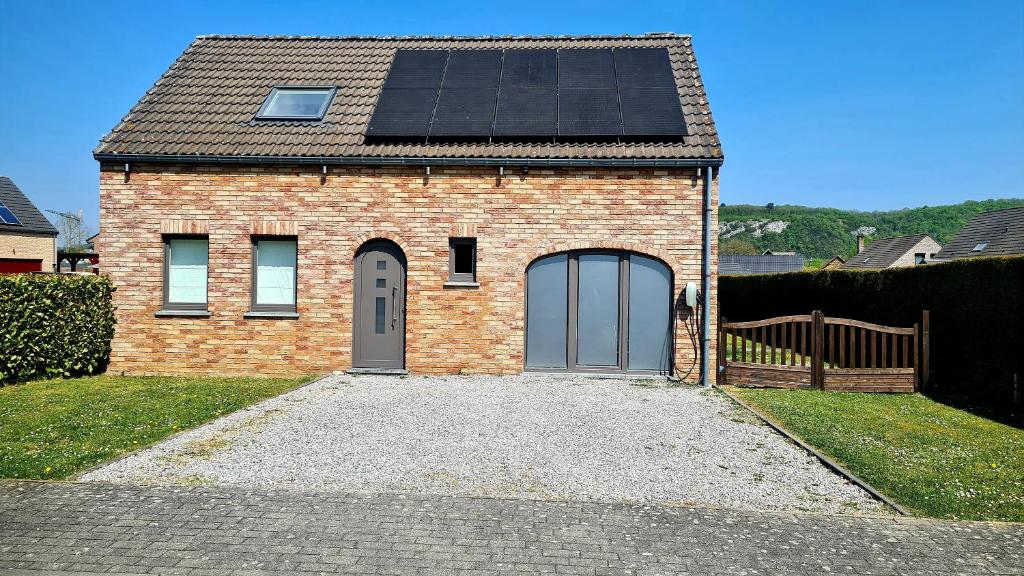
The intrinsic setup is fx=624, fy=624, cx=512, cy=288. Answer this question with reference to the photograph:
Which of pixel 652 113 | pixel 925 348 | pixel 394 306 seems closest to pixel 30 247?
pixel 394 306

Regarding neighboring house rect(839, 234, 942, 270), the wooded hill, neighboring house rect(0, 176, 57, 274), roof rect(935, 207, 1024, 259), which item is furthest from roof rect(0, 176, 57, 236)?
the wooded hill

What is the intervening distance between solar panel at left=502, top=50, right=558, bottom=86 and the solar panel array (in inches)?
0.8

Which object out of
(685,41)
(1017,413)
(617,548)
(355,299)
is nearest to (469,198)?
(355,299)

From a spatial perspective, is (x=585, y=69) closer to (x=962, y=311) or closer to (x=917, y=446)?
(x=962, y=311)

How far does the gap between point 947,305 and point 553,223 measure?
6929mm

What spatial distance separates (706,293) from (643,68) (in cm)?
528

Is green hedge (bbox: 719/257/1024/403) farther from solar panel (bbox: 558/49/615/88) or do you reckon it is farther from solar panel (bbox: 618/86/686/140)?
solar panel (bbox: 558/49/615/88)

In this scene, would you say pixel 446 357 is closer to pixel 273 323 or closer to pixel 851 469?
pixel 273 323

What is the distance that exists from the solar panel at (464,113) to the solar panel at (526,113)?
0.21 meters

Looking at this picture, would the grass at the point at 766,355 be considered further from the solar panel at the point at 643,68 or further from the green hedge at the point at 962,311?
the solar panel at the point at 643,68

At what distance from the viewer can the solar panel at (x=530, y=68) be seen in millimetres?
13039

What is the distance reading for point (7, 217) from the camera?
3197cm

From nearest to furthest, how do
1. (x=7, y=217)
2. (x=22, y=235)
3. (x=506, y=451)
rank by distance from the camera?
(x=506, y=451), (x=7, y=217), (x=22, y=235)

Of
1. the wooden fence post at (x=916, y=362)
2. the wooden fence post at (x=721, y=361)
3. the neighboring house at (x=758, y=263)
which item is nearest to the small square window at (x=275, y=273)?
the wooden fence post at (x=721, y=361)
